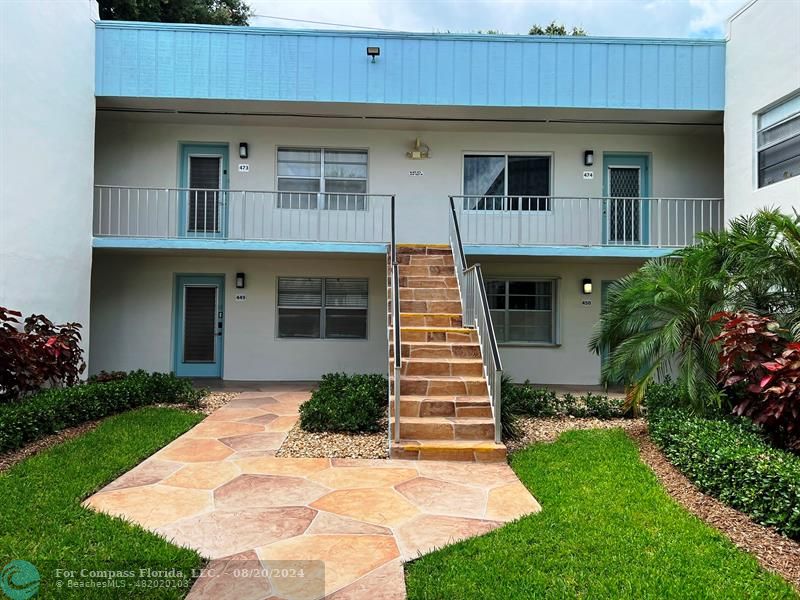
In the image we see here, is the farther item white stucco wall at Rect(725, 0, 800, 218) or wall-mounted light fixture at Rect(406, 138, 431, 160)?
wall-mounted light fixture at Rect(406, 138, 431, 160)

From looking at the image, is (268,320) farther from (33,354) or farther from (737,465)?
(737,465)

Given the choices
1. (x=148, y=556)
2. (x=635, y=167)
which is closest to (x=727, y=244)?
(x=635, y=167)

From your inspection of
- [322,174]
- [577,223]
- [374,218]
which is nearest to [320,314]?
[374,218]

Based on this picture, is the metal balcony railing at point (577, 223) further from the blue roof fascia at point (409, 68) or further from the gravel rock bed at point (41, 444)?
the gravel rock bed at point (41, 444)

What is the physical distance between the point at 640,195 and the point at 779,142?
265 cm

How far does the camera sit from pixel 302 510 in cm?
391

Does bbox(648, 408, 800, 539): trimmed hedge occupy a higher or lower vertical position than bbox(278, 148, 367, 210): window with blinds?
lower

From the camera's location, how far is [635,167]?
10023 mm

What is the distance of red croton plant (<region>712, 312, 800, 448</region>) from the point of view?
451 cm

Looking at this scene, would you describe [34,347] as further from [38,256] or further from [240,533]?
[240,533]

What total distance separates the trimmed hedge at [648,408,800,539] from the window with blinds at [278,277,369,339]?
20.2 ft

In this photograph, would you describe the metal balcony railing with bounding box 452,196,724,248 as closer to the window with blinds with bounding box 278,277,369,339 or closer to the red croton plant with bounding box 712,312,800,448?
the window with blinds with bounding box 278,277,369,339

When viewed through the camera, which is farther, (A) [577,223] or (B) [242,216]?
(A) [577,223]

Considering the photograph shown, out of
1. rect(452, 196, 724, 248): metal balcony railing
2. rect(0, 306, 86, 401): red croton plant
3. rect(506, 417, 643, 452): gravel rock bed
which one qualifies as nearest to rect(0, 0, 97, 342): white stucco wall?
rect(0, 306, 86, 401): red croton plant
